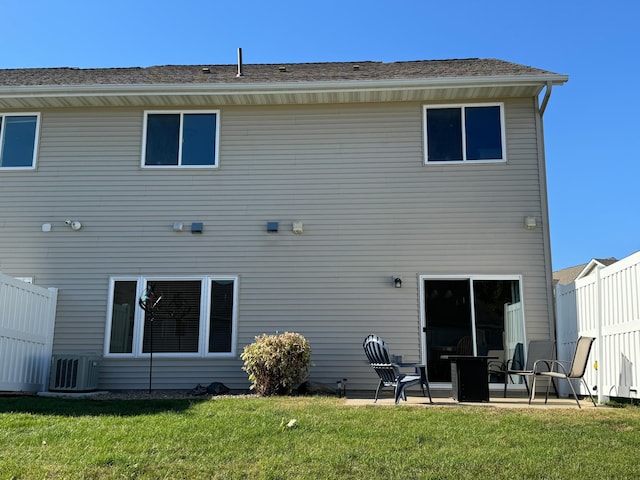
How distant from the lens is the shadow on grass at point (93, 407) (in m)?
6.80

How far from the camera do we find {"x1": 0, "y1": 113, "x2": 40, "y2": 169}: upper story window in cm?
1100

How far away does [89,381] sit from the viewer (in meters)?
9.77

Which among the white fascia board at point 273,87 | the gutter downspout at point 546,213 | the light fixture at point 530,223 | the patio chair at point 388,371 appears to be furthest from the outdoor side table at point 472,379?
the white fascia board at point 273,87

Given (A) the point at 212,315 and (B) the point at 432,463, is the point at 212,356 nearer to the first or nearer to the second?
(A) the point at 212,315

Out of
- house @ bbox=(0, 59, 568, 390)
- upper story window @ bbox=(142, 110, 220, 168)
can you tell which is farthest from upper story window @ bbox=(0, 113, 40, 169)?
upper story window @ bbox=(142, 110, 220, 168)

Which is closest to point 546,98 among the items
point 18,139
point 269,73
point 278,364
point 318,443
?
point 269,73

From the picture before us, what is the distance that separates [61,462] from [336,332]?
18.8ft

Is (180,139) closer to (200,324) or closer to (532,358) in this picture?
(200,324)

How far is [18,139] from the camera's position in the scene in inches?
437

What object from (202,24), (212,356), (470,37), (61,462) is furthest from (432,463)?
(470,37)

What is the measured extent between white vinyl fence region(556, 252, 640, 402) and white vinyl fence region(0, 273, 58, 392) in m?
Result: 7.54

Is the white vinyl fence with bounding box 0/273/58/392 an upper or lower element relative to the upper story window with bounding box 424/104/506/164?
lower

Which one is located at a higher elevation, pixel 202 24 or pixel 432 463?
pixel 202 24

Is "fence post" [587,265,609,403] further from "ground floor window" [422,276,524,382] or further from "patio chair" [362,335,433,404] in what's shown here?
"patio chair" [362,335,433,404]
